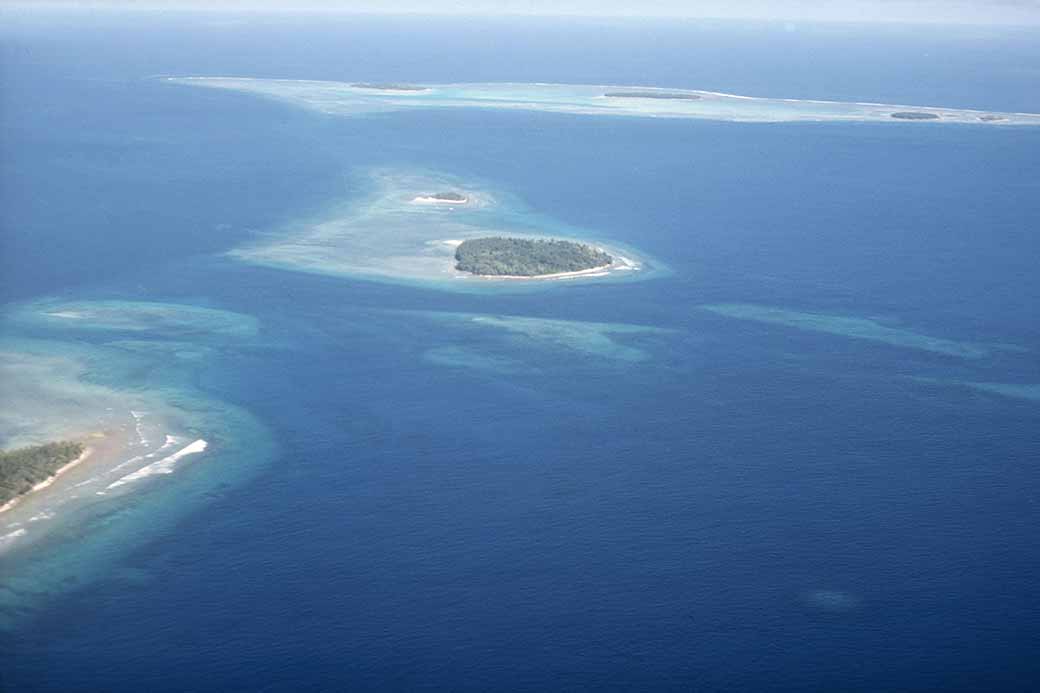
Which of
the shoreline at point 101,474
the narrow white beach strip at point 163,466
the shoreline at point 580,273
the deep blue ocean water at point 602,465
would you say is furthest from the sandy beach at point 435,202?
the narrow white beach strip at point 163,466

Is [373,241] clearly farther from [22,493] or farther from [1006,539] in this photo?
[1006,539]

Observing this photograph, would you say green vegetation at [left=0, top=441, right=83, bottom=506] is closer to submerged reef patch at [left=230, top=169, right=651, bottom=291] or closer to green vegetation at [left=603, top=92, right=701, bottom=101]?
submerged reef patch at [left=230, top=169, right=651, bottom=291]

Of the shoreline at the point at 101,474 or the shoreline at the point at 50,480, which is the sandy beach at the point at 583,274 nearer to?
the shoreline at the point at 101,474

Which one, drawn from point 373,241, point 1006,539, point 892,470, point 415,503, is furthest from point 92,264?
point 1006,539

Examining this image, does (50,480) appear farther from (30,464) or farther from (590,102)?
(590,102)

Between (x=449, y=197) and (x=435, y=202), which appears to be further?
(x=449, y=197)

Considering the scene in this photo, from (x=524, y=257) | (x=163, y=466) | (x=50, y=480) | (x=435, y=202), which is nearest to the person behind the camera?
(x=50, y=480)

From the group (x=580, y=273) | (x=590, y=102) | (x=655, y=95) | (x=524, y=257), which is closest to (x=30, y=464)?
(x=524, y=257)

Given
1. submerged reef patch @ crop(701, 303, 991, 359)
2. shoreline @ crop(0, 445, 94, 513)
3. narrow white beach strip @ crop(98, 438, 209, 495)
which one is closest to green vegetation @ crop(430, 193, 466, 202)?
submerged reef patch @ crop(701, 303, 991, 359)

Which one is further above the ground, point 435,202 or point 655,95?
point 655,95
